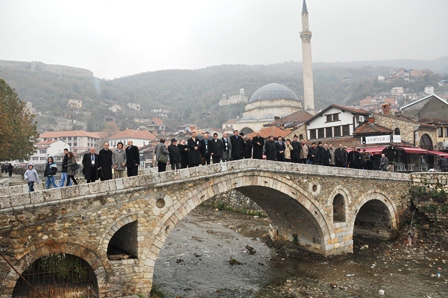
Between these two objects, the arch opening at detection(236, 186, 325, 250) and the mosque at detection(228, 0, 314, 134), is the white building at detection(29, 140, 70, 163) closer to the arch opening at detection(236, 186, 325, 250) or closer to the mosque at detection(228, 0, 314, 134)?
the mosque at detection(228, 0, 314, 134)

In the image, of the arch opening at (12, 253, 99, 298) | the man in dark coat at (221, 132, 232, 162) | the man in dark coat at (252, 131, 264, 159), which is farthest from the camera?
the man in dark coat at (252, 131, 264, 159)

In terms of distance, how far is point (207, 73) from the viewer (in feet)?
505

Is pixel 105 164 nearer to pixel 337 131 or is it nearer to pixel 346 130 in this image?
pixel 346 130

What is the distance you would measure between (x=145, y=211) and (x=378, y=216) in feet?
43.4

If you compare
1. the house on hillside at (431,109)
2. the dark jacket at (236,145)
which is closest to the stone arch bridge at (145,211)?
the dark jacket at (236,145)

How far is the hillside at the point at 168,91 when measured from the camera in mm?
Answer: 87750

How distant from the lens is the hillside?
3455 inches

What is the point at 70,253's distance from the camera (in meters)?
8.53

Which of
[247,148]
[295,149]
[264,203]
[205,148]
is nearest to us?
[205,148]

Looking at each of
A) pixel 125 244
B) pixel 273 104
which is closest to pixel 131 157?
pixel 125 244

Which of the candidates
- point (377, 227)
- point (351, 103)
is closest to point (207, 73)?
point (351, 103)

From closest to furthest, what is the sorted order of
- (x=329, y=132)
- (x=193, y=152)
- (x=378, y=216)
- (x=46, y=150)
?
(x=193, y=152) < (x=378, y=216) < (x=329, y=132) < (x=46, y=150)

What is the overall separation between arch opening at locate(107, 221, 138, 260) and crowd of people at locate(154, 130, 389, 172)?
7.27ft


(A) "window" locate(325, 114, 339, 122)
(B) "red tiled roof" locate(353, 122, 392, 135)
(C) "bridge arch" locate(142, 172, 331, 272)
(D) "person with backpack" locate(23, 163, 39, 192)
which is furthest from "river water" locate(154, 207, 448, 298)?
(A) "window" locate(325, 114, 339, 122)
